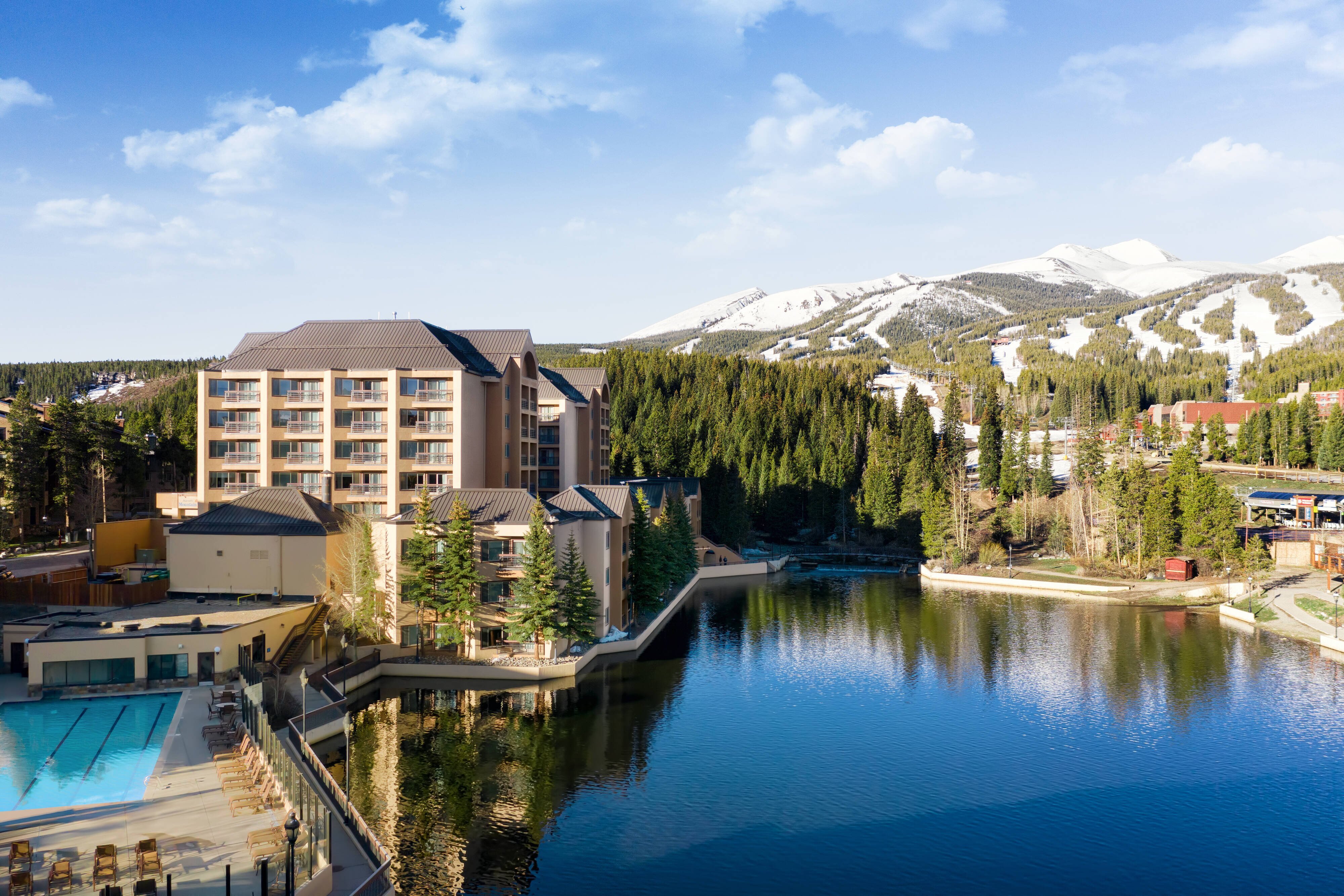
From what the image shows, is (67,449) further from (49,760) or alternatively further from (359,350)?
(49,760)

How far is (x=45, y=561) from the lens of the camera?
54.5 meters

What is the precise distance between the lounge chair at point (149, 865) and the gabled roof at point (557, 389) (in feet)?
161

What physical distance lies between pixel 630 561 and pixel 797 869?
95.4 feet

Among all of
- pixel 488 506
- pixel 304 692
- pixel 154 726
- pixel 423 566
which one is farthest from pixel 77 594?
pixel 304 692

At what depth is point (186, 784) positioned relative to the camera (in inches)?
896

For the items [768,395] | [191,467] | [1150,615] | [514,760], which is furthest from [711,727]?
[768,395]

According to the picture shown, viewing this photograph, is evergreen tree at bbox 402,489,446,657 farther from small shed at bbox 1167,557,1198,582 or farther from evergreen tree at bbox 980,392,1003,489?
evergreen tree at bbox 980,392,1003,489

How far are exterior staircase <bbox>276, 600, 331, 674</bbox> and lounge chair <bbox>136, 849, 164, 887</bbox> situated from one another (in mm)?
18093

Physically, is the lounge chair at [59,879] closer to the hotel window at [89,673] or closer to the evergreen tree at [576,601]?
the hotel window at [89,673]

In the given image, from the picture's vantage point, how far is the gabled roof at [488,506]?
1684 inches

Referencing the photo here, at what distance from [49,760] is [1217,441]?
125 m

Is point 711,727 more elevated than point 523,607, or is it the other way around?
point 523,607

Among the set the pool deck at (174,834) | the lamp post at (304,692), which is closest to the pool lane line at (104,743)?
the pool deck at (174,834)

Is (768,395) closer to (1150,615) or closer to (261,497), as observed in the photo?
(1150,615)
